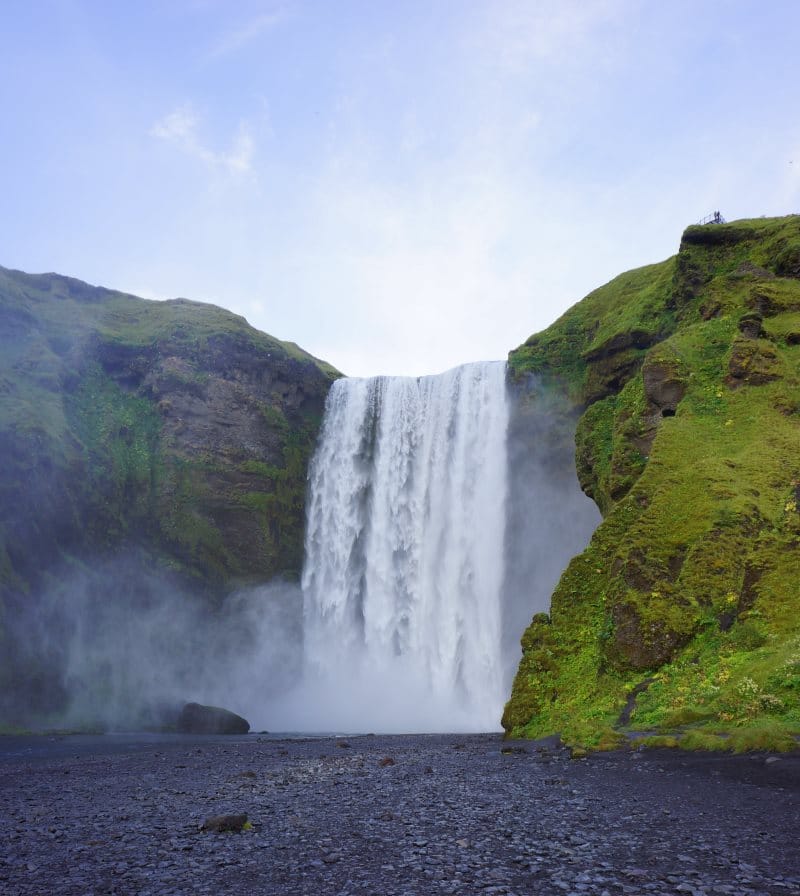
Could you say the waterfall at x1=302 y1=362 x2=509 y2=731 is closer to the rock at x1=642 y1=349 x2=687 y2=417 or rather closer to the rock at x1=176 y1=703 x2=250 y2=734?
the rock at x1=176 y1=703 x2=250 y2=734

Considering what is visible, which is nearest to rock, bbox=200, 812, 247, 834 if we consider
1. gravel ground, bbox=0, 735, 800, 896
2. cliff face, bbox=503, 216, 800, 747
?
gravel ground, bbox=0, 735, 800, 896

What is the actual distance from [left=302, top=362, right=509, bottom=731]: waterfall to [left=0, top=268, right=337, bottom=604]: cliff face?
12.1 feet

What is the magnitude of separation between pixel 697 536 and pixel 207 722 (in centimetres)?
2828

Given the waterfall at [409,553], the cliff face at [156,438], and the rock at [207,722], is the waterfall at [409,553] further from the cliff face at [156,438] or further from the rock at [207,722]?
the rock at [207,722]

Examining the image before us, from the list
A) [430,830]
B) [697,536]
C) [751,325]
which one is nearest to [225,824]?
[430,830]

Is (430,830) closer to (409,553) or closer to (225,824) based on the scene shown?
(225,824)

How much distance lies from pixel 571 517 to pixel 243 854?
3706cm

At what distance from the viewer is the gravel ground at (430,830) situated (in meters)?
7.47

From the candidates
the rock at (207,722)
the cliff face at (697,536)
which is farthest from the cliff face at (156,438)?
the cliff face at (697,536)

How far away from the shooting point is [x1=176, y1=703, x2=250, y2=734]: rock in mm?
38312

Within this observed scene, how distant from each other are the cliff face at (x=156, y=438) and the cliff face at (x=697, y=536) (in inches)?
1024

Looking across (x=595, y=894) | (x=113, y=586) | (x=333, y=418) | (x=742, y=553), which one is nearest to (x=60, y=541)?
(x=113, y=586)

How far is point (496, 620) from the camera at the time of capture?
43.4 metres

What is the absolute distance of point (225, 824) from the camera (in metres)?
10.4
